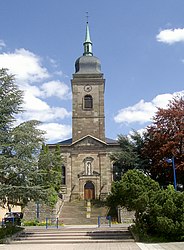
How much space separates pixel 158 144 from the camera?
28281 millimetres

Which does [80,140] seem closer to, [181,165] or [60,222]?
[60,222]

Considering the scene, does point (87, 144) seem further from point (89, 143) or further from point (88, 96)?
point (88, 96)

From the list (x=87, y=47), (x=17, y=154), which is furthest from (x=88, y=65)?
(x=17, y=154)

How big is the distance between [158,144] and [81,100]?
22.5 meters

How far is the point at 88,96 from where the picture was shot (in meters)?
49.4

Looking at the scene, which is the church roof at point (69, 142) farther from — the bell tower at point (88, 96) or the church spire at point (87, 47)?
the church spire at point (87, 47)

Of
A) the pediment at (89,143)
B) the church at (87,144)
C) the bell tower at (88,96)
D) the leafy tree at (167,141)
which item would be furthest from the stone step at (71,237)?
the bell tower at (88,96)

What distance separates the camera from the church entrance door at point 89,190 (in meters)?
45.6

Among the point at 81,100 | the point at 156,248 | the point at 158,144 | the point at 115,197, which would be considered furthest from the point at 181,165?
the point at 81,100

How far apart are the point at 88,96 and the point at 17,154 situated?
32.5m

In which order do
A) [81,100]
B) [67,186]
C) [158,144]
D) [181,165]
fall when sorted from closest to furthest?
[181,165] → [158,144] → [67,186] → [81,100]

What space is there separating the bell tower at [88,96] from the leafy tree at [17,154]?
1160 inches

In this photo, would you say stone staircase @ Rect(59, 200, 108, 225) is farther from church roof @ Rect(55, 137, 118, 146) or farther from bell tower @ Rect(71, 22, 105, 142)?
bell tower @ Rect(71, 22, 105, 142)

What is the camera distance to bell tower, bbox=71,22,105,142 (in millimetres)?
48281
